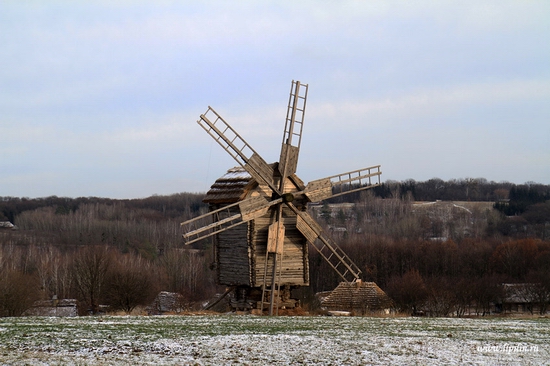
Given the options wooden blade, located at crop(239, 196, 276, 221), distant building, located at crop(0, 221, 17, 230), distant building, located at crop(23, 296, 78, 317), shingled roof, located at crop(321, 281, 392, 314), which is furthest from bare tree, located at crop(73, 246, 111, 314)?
distant building, located at crop(0, 221, 17, 230)

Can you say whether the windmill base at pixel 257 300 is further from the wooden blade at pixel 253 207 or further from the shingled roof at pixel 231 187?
the shingled roof at pixel 231 187

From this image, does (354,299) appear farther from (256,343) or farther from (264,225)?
(256,343)

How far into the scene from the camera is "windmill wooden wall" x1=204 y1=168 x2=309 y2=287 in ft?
83.0

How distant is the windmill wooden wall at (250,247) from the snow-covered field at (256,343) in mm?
6628

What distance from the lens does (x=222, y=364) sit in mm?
12844

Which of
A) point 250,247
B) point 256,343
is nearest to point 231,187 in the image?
point 250,247

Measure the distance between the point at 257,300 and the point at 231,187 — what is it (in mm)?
4456

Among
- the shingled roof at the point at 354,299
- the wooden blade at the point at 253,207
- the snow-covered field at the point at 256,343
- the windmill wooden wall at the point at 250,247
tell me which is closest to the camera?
the snow-covered field at the point at 256,343

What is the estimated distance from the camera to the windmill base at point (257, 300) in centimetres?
2573

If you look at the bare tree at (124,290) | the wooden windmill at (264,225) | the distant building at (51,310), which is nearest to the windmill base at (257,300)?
the wooden windmill at (264,225)

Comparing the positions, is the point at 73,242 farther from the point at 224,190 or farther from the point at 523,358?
the point at 523,358

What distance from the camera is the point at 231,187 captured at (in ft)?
87.5

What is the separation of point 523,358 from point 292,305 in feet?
43.1

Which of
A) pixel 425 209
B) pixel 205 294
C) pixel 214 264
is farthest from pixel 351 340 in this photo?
pixel 425 209
